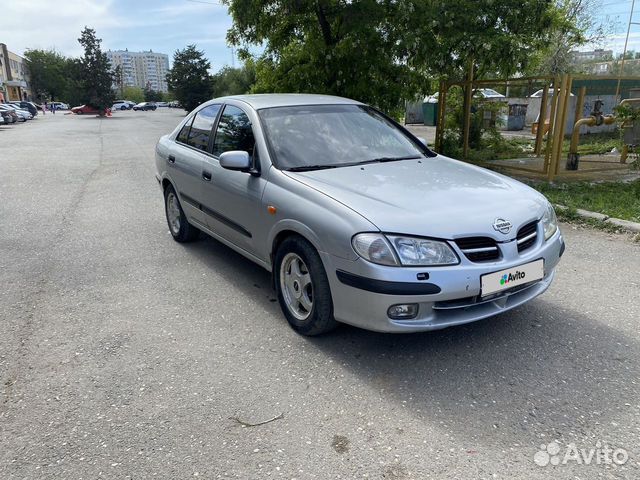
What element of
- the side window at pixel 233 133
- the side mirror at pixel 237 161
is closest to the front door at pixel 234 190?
the side window at pixel 233 133

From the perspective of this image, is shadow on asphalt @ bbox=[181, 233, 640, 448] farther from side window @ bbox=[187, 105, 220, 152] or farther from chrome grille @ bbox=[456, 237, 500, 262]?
side window @ bbox=[187, 105, 220, 152]

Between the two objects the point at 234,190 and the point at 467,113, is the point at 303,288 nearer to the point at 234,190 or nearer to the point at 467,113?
the point at 234,190

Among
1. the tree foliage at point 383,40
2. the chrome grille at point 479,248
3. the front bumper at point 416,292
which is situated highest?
the tree foliage at point 383,40

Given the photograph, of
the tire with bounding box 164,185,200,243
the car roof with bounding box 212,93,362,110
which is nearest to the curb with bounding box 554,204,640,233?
the car roof with bounding box 212,93,362,110

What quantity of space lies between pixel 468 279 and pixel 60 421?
2359 millimetres

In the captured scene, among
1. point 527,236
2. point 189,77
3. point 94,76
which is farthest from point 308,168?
point 94,76

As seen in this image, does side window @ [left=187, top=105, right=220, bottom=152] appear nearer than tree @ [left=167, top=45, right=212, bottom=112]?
Yes

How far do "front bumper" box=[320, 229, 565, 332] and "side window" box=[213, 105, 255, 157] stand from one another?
154 centimetres

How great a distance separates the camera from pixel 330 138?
425 cm

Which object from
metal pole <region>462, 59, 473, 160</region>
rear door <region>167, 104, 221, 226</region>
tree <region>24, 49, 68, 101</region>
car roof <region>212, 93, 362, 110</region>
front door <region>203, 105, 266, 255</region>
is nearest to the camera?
front door <region>203, 105, 266, 255</region>

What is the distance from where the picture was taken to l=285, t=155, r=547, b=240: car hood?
304cm

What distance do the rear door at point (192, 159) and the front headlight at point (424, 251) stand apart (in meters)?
2.41

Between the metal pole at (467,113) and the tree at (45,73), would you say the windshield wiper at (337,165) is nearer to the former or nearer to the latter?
the metal pole at (467,113)

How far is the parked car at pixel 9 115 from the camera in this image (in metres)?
35.1
